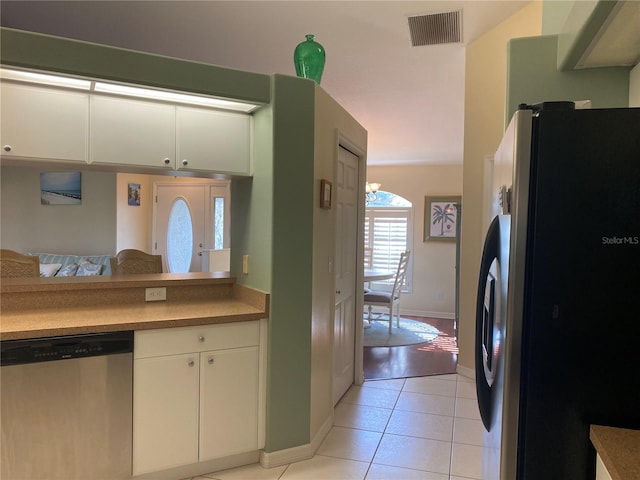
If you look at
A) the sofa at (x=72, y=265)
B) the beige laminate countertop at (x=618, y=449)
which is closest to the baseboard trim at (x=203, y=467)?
the beige laminate countertop at (x=618, y=449)

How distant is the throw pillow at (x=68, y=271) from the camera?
17.3 feet

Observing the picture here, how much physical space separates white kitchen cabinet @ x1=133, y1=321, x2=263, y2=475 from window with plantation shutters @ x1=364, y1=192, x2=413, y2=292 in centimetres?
581

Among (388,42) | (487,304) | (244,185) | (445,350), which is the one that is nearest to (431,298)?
(445,350)

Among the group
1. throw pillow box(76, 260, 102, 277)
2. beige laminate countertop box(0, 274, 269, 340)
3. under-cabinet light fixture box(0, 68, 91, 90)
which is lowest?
throw pillow box(76, 260, 102, 277)

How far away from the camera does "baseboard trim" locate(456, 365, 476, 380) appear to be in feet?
12.9

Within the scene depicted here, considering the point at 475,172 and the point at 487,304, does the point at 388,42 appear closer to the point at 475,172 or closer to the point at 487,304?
the point at 475,172

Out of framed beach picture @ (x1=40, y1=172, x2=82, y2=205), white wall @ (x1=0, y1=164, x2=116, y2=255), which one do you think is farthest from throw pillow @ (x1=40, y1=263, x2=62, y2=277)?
framed beach picture @ (x1=40, y1=172, x2=82, y2=205)

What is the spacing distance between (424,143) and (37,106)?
5112mm

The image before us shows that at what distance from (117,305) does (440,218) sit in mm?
6154

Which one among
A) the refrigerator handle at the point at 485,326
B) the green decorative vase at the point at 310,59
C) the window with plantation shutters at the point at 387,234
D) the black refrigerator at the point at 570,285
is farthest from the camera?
the window with plantation shutters at the point at 387,234

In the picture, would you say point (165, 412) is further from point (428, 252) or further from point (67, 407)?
point (428, 252)

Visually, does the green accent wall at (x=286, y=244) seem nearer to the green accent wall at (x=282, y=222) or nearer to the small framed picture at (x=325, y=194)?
the green accent wall at (x=282, y=222)

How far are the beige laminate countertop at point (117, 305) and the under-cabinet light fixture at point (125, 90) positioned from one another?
105 cm

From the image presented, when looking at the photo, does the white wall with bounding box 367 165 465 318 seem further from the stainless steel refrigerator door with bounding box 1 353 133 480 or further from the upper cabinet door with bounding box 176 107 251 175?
the stainless steel refrigerator door with bounding box 1 353 133 480
